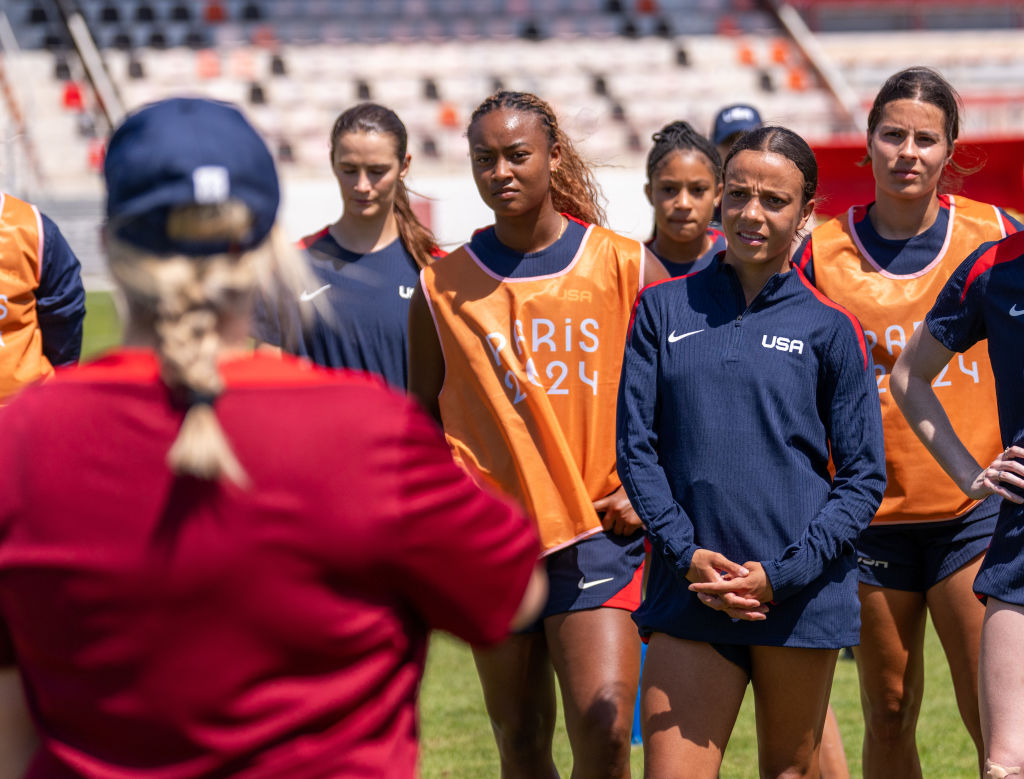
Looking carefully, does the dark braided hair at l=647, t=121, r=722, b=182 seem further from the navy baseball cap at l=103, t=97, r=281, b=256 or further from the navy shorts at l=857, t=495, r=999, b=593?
the navy baseball cap at l=103, t=97, r=281, b=256

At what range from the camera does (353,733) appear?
1.75 meters

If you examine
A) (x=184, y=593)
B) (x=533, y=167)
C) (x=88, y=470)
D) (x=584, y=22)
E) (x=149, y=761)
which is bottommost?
(x=149, y=761)

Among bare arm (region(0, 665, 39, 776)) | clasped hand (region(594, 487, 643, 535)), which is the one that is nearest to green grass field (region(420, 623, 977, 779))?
clasped hand (region(594, 487, 643, 535))

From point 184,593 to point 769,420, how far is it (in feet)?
6.55

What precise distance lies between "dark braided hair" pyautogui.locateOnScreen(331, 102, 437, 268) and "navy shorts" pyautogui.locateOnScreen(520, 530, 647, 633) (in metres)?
1.37

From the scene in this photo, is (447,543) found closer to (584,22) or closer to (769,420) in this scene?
(769,420)

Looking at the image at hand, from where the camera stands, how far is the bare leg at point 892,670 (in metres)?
4.08

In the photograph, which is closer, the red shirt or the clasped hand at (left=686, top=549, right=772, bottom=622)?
the red shirt

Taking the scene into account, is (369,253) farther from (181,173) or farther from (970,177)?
(970,177)

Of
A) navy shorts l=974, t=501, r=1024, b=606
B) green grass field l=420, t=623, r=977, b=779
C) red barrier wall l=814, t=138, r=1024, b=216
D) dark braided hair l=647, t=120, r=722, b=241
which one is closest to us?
navy shorts l=974, t=501, r=1024, b=606

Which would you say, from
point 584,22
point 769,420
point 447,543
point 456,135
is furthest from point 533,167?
point 584,22

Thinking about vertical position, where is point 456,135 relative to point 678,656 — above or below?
above

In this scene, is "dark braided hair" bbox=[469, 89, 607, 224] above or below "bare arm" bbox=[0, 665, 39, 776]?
above

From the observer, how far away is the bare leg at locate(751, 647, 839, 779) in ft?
10.9
